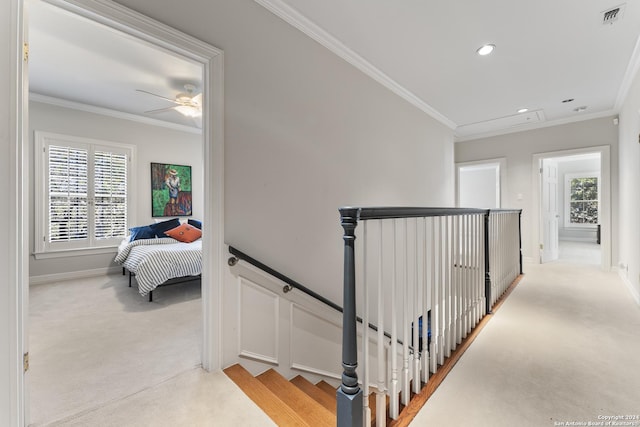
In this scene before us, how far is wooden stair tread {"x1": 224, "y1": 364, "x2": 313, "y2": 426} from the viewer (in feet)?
4.50

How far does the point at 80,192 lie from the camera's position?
4.07 m

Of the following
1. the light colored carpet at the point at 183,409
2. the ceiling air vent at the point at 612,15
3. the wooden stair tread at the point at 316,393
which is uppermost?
the ceiling air vent at the point at 612,15

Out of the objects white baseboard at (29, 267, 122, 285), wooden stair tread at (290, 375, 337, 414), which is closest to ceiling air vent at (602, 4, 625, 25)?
wooden stair tread at (290, 375, 337, 414)

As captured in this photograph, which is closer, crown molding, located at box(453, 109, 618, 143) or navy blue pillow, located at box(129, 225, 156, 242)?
navy blue pillow, located at box(129, 225, 156, 242)

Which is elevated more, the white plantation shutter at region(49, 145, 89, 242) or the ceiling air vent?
the ceiling air vent

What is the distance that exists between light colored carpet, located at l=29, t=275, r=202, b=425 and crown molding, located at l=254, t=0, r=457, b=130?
8.61 ft

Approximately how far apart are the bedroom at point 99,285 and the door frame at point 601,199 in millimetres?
5633

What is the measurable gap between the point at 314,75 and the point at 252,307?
2020 mm

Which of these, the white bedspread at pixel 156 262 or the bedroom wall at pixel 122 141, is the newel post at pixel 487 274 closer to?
the white bedspread at pixel 156 262

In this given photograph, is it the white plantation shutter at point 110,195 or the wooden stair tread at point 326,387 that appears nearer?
the wooden stair tread at point 326,387

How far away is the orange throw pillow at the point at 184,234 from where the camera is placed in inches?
165

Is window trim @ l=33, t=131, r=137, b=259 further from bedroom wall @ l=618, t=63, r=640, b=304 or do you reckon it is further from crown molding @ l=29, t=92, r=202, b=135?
bedroom wall @ l=618, t=63, r=640, b=304

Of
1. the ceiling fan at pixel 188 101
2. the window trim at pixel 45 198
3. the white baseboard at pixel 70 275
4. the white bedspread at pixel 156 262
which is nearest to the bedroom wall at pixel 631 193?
the white bedspread at pixel 156 262

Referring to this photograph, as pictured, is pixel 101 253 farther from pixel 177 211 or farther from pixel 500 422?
pixel 500 422
